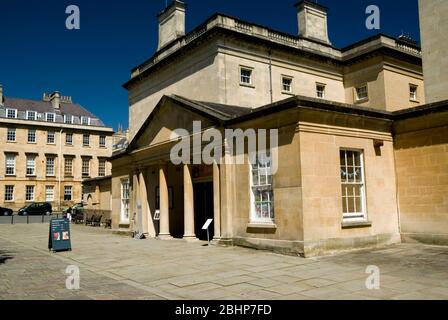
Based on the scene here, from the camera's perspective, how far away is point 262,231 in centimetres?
1275

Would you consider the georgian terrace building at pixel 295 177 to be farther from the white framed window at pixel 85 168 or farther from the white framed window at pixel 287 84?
the white framed window at pixel 85 168

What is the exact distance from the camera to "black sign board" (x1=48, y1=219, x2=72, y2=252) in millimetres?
14200

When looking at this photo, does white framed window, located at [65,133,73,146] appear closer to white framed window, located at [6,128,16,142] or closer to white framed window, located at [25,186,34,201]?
white framed window, located at [6,128,16,142]

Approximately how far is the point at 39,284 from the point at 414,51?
93.3ft

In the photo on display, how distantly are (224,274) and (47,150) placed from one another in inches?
2061

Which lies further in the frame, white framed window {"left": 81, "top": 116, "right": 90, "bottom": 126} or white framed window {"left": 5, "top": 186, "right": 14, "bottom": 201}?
white framed window {"left": 81, "top": 116, "right": 90, "bottom": 126}

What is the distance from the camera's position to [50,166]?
2208 inches

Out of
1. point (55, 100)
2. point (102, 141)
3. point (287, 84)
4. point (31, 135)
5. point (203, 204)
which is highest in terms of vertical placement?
point (55, 100)

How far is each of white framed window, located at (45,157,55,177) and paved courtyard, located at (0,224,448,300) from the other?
45.1 metres

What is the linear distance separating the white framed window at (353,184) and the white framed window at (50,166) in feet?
165

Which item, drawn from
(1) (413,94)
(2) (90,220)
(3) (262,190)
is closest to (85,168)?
(2) (90,220)

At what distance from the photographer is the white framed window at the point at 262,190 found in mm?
12781

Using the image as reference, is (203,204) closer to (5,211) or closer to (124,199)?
(124,199)

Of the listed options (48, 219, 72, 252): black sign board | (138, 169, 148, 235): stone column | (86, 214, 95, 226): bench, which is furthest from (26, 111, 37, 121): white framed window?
(48, 219, 72, 252): black sign board
